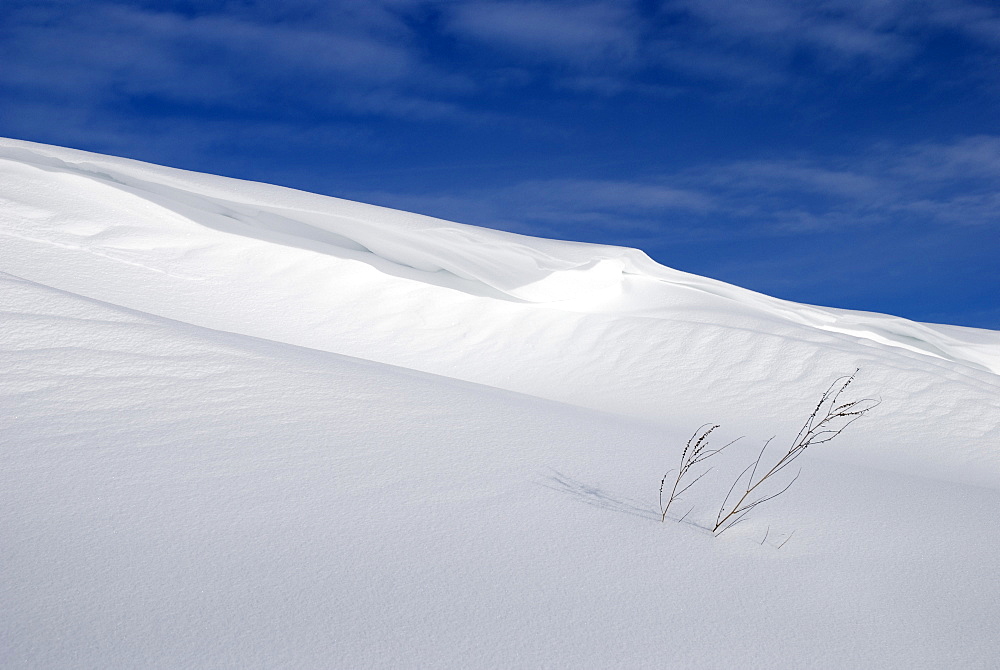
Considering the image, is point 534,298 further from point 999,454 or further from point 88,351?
point 88,351

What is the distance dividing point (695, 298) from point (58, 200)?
4.83 m

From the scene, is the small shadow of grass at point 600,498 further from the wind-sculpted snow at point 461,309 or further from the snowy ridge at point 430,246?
the snowy ridge at point 430,246

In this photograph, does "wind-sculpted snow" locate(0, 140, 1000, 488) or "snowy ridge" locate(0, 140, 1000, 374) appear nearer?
"wind-sculpted snow" locate(0, 140, 1000, 488)

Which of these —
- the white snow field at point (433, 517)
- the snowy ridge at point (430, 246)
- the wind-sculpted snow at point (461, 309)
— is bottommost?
the white snow field at point (433, 517)

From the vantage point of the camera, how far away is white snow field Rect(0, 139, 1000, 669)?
1423mm

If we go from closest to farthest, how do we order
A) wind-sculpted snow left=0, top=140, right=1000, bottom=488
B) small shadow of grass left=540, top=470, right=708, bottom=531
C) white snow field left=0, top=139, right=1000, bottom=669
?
white snow field left=0, top=139, right=1000, bottom=669 < small shadow of grass left=540, top=470, right=708, bottom=531 < wind-sculpted snow left=0, top=140, right=1000, bottom=488

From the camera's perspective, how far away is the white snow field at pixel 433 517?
1.42 m

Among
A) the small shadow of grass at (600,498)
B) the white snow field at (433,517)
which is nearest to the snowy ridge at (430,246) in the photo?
the white snow field at (433,517)

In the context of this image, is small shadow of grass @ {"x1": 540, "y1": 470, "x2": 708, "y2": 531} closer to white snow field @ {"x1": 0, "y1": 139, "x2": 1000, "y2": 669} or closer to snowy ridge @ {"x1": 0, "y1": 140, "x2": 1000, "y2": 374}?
white snow field @ {"x1": 0, "y1": 139, "x2": 1000, "y2": 669}

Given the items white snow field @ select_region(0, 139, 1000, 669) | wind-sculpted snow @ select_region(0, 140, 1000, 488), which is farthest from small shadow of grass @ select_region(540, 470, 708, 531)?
wind-sculpted snow @ select_region(0, 140, 1000, 488)

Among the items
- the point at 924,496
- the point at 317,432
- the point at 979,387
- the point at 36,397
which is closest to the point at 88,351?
the point at 36,397

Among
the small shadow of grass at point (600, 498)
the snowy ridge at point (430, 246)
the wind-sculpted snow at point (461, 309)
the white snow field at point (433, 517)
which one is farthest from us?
the snowy ridge at point (430, 246)

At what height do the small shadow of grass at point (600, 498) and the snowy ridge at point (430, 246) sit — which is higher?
the snowy ridge at point (430, 246)

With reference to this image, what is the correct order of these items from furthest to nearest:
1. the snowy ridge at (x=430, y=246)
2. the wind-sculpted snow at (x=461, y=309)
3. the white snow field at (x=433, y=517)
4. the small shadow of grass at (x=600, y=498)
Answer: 1. the snowy ridge at (x=430, y=246)
2. the wind-sculpted snow at (x=461, y=309)
3. the small shadow of grass at (x=600, y=498)
4. the white snow field at (x=433, y=517)
